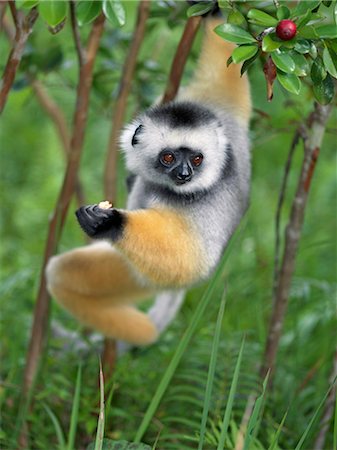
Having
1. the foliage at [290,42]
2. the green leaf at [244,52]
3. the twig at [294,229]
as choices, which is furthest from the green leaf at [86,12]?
the twig at [294,229]

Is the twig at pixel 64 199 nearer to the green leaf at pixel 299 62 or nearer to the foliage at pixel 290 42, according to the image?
the foliage at pixel 290 42

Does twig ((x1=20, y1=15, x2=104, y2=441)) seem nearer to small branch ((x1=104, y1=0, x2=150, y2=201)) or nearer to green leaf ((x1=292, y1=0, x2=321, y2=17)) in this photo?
small branch ((x1=104, y1=0, x2=150, y2=201))

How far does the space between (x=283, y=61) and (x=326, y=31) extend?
Result: 7.3 inches

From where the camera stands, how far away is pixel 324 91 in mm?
2789

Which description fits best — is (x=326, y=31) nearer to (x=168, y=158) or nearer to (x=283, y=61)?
(x=283, y=61)

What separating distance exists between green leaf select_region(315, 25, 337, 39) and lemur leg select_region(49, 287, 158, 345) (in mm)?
2115

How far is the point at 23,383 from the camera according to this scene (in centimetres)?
405

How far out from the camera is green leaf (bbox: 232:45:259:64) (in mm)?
2566

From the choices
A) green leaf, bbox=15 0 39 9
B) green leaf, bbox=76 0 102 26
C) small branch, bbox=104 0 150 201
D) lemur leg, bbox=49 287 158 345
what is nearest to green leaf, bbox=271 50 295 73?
green leaf, bbox=76 0 102 26

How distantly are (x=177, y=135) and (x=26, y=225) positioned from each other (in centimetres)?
334

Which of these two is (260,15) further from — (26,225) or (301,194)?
(26,225)

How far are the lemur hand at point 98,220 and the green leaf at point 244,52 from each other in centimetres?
90

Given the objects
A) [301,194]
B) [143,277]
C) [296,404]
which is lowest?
[296,404]

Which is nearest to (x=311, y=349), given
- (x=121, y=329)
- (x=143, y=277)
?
(x=121, y=329)
